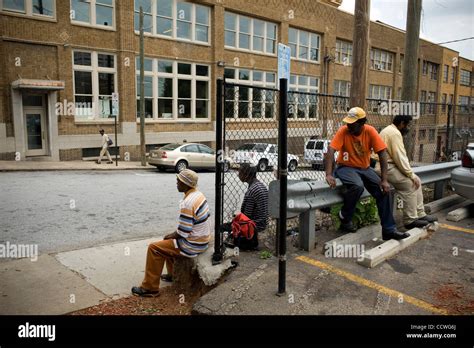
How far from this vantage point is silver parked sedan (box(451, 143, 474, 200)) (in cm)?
690

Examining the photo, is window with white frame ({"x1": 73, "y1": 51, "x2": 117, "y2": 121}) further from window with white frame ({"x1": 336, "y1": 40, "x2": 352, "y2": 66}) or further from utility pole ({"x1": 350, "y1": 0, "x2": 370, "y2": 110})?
window with white frame ({"x1": 336, "y1": 40, "x2": 352, "y2": 66})

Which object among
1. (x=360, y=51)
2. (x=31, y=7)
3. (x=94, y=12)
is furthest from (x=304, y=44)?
(x=360, y=51)

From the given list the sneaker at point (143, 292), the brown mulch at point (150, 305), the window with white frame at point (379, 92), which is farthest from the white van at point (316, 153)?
the window with white frame at point (379, 92)

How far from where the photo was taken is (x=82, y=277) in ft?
17.6

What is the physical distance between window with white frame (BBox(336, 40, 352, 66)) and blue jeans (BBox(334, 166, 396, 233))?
33.0 metres

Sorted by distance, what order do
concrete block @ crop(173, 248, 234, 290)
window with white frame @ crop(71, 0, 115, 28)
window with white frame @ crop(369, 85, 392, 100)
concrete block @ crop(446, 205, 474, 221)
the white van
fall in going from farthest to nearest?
window with white frame @ crop(369, 85, 392, 100)
window with white frame @ crop(71, 0, 115, 28)
the white van
concrete block @ crop(446, 205, 474, 221)
concrete block @ crop(173, 248, 234, 290)

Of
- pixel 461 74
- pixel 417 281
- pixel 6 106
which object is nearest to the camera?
pixel 417 281

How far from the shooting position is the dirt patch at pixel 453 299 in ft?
12.7

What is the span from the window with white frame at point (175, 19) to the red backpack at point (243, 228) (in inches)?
795

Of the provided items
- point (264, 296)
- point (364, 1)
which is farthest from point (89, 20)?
point (264, 296)

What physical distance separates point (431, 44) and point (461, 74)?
1106 centimetres

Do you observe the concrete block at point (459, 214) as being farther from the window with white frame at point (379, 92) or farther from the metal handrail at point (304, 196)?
the window with white frame at point (379, 92)

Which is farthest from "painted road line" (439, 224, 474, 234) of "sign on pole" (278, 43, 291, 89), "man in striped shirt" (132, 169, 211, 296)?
"man in striped shirt" (132, 169, 211, 296)

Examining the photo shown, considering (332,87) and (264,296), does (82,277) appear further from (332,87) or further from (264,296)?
(332,87)
